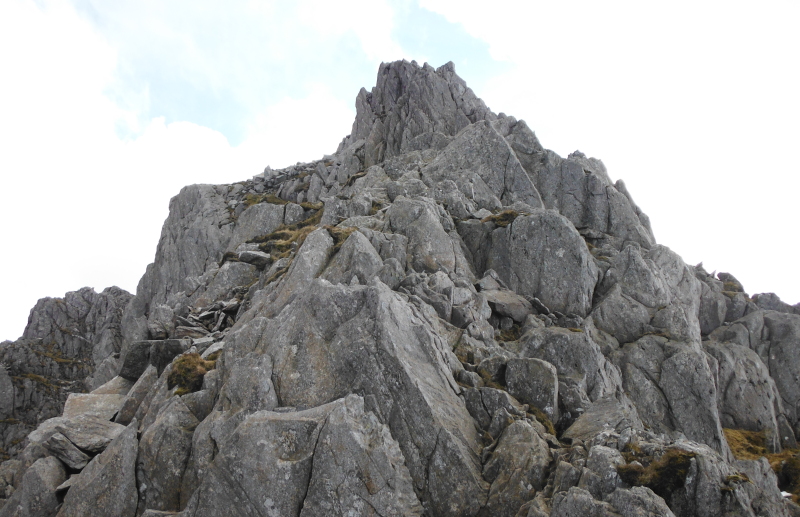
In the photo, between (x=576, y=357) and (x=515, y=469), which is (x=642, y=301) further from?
(x=515, y=469)

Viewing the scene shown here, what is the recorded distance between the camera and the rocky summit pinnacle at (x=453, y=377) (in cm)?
2164

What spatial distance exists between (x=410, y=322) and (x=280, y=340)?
25.0ft

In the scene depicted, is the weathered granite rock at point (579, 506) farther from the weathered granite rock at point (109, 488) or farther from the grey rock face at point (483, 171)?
the grey rock face at point (483, 171)

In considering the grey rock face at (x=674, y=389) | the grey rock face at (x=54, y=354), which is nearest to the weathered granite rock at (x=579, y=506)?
the grey rock face at (x=674, y=389)

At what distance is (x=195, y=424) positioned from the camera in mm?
26594

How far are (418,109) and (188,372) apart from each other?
70130mm

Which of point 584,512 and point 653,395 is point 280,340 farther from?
point 653,395

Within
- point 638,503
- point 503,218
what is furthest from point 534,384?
point 503,218

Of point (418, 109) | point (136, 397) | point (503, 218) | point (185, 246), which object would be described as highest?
point (418, 109)

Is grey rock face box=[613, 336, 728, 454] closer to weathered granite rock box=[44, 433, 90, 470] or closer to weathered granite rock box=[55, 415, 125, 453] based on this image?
weathered granite rock box=[55, 415, 125, 453]

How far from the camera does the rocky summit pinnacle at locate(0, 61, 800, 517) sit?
71.0 feet

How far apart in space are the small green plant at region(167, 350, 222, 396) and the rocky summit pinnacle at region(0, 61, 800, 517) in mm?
172

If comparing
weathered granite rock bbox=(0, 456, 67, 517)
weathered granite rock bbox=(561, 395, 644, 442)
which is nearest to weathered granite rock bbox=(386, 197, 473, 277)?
weathered granite rock bbox=(561, 395, 644, 442)

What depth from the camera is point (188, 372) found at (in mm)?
30453
